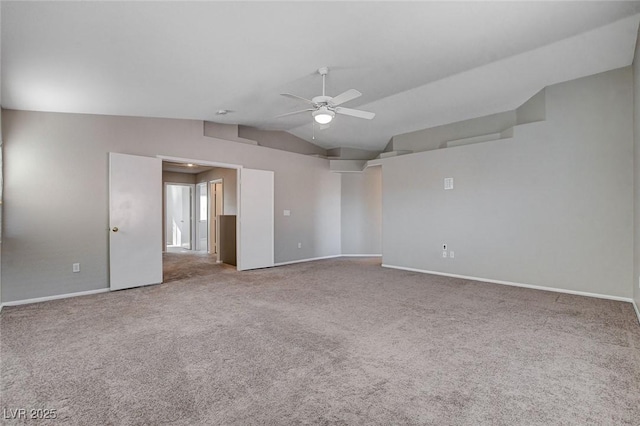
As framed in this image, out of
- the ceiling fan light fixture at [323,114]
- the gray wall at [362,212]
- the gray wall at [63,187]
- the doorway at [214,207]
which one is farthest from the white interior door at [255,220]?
the doorway at [214,207]

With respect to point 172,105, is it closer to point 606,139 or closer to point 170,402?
point 170,402

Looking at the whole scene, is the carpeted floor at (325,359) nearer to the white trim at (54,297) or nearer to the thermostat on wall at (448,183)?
the white trim at (54,297)

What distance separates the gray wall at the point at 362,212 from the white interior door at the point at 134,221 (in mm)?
4750

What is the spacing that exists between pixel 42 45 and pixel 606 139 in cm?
639

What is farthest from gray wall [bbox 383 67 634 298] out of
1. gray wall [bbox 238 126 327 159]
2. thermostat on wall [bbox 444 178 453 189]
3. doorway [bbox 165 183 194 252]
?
doorway [bbox 165 183 194 252]

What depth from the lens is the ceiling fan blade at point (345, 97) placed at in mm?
3284

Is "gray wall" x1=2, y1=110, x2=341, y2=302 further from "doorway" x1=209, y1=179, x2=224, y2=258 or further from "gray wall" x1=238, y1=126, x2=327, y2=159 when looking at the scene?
"doorway" x1=209, y1=179, x2=224, y2=258

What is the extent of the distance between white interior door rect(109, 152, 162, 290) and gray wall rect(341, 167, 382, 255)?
4.75 m

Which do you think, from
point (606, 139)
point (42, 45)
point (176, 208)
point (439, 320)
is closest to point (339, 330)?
point (439, 320)

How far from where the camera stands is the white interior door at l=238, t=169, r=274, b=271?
6082mm

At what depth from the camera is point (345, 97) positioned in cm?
343

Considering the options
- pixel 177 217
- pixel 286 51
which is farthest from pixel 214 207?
pixel 286 51

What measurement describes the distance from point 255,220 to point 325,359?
4266 millimetres

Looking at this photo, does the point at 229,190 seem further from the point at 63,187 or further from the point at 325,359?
the point at 325,359
